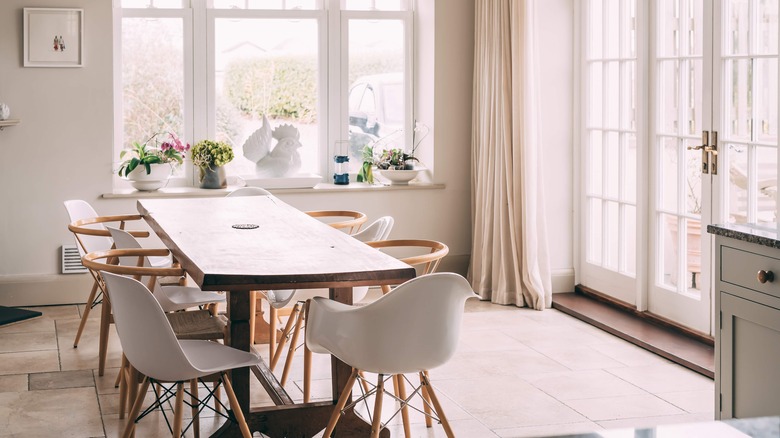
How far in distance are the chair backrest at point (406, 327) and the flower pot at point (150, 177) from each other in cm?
358

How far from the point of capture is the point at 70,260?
6.31m

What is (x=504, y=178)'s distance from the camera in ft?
21.2

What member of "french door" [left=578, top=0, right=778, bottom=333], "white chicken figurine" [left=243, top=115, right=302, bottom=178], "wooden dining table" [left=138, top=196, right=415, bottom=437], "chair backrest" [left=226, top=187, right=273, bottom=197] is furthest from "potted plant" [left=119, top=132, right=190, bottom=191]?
"french door" [left=578, top=0, right=778, bottom=333]

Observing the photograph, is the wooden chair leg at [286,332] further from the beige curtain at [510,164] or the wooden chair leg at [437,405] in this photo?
the beige curtain at [510,164]

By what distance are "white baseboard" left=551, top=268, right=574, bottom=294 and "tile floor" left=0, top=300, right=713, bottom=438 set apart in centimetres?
81

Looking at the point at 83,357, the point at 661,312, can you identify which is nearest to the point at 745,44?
the point at 661,312

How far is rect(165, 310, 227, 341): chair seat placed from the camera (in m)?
3.72

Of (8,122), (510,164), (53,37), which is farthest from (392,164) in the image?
(8,122)

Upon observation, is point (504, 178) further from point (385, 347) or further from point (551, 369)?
point (385, 347)

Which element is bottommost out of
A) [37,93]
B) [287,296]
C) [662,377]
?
[662,377]

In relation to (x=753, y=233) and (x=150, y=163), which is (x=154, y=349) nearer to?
(x=753, y=233)

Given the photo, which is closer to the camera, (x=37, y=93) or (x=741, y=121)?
(x=741, y=121)

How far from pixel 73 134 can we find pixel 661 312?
12.7 feet

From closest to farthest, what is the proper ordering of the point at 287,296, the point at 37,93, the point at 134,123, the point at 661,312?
1. the point at 287,296
2. the point at 661,312
3. the point at 37,93
4. the point at 134,123
